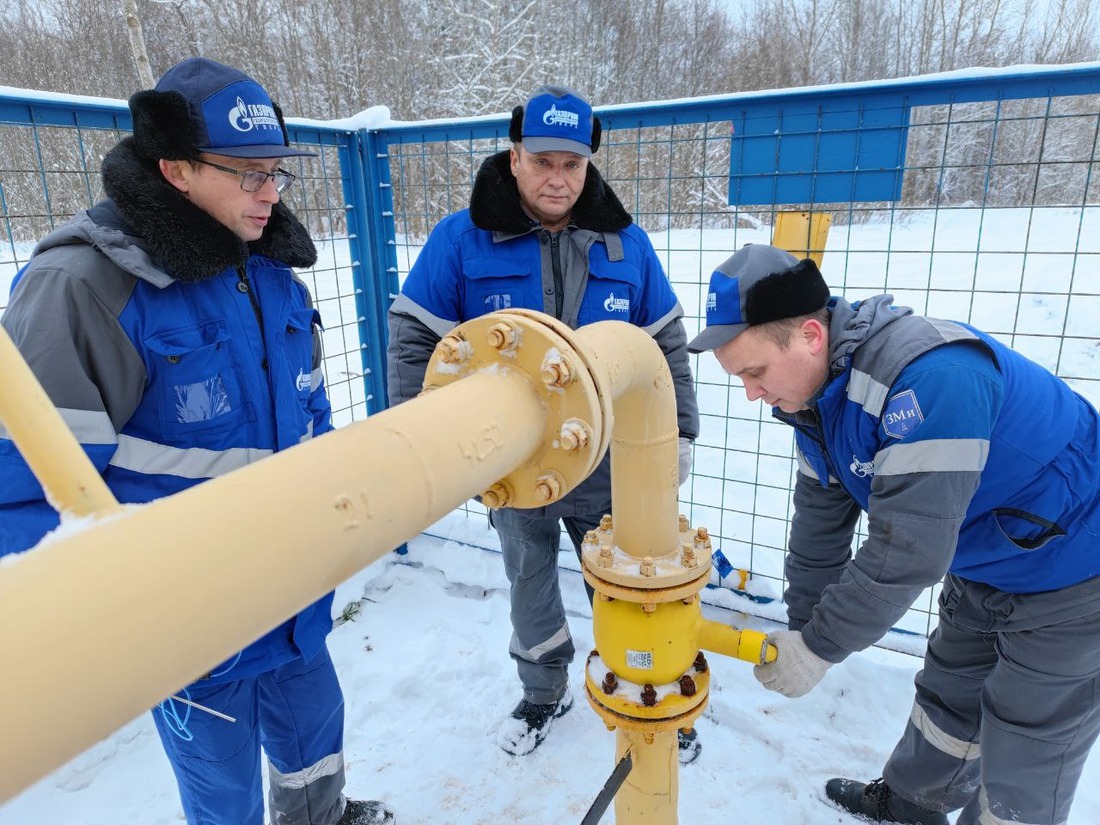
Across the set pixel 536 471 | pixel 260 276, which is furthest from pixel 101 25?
pixel 536 471

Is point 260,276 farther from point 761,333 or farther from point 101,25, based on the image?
point 101,25

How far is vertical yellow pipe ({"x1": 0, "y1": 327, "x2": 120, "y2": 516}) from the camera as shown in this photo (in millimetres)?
542

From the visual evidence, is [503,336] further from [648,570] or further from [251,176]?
[251,176]

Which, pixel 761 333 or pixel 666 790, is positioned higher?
pixel 761 333

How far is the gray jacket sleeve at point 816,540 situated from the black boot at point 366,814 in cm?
158

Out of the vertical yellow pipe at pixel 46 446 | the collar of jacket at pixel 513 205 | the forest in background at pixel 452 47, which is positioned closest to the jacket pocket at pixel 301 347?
the collar of jacket at pixel 513 205

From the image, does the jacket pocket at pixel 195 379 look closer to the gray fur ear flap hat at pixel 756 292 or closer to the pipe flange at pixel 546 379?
the pipe flange at pixel 546 379

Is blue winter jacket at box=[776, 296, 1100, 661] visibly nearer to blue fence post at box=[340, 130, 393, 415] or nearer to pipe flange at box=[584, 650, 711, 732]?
pipe flange at box=[584, 650, 711, 732]

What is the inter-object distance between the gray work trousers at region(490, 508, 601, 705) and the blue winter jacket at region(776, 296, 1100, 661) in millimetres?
1132

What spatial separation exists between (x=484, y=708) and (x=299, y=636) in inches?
53.0

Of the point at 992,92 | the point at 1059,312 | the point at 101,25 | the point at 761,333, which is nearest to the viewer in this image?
the point at 761,333

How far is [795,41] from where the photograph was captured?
21.5 m

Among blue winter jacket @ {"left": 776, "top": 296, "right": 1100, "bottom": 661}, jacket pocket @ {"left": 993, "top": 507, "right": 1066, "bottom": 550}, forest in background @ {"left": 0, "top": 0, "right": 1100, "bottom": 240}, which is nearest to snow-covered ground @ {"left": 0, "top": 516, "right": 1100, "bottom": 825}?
blue winter jacket @ {"left": 776, "top": 296, "right": 1100, "bottom": 661}

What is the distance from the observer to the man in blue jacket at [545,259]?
230 centimetres
